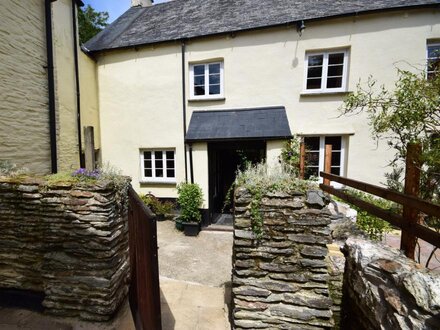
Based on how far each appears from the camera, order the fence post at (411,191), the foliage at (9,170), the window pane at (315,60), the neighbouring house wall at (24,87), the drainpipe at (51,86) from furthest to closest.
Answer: the window pane at (315,60) → the drainpipe at (51,86) → the neighbouring house wall at (24,87) → the foliage at (9,170) → the fence post at (411,191)

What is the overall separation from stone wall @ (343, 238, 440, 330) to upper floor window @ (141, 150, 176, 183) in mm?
6609

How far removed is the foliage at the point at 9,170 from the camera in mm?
3347

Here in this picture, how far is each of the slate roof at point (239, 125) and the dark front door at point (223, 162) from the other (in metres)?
0.48

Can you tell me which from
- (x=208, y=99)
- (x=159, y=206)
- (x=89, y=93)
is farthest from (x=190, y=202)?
(x=89, y=93)

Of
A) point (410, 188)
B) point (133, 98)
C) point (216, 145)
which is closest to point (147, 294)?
point (410, 188)

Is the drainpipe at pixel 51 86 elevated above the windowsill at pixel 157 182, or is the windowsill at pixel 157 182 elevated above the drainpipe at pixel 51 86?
the drainpipe at pixel 51 86

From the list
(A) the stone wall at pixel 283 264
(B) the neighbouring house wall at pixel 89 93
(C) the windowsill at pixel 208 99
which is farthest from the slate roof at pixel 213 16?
(A) the stone wall at pixel 283 264

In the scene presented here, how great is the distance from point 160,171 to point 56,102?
154 inches

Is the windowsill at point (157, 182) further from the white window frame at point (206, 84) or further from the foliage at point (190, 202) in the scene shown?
the white window frame at point (206, 84)

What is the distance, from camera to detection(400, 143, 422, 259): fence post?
7.89 feet

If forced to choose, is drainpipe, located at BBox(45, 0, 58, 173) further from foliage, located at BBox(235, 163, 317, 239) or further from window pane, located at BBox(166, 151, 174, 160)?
foliage, located at BBox(235, 163, 317, 239)

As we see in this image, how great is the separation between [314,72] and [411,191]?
5.93 m

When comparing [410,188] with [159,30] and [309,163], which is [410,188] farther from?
[159,30]

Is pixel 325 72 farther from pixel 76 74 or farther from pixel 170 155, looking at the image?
pixel 76 74
